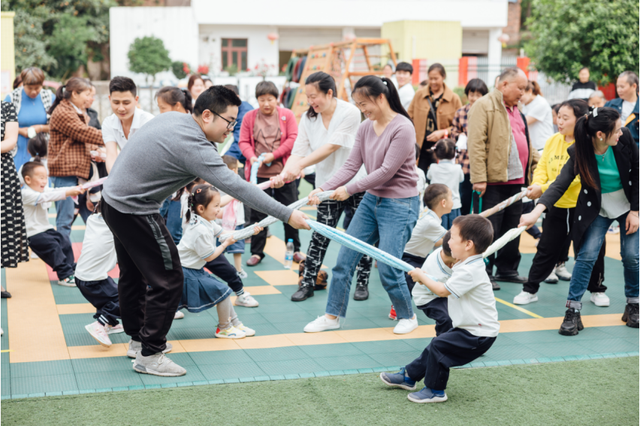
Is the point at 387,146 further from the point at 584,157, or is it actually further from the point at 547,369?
the point at 547,369

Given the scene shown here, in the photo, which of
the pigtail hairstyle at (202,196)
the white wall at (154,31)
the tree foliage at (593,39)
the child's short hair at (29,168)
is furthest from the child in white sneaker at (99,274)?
the white wall at (154,31)

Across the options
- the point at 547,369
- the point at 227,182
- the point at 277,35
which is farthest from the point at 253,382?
the point at 277,35

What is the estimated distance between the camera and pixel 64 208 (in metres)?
6.74

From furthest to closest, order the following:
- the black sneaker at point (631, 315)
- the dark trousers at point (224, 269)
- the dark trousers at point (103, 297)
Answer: the black sneaker at point (631, 315) < the dark trousers at point (224, 269) < the dark trousers at point (103, 297)

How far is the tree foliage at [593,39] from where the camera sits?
53.6 ft

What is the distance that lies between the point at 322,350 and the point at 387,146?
148 cm

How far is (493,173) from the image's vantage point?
20.0 ft

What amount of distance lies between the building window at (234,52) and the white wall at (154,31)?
2.43 meters

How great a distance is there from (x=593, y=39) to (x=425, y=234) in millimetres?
13769

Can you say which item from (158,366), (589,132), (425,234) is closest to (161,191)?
(158,366)

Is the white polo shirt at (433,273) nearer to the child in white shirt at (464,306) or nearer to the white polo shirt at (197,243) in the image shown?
the child in white shirt at (464,306)

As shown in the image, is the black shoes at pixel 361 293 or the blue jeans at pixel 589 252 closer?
the blue jeans at pixel 589 252

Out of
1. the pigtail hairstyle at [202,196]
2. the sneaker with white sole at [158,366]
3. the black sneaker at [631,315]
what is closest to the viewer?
the sneaker with white sole at [158,366]

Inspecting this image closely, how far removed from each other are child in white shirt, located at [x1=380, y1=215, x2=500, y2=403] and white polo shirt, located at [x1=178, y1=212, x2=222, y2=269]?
169 cm
